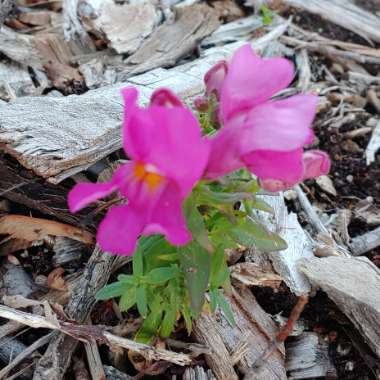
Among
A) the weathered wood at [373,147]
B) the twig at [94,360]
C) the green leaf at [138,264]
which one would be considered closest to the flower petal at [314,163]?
the green leaf at [138,264]

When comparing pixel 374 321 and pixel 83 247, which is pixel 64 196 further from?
pixel 374 321

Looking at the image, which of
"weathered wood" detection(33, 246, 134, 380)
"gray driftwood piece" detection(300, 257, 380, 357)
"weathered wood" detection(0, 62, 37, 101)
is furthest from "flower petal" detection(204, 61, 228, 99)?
"weathered wood" detection(0, 62, 37, 101)

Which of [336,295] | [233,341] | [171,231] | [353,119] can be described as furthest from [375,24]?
[171,231]

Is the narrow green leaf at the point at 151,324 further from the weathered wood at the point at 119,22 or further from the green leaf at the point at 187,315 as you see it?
the weathered wood at the point at 119,22

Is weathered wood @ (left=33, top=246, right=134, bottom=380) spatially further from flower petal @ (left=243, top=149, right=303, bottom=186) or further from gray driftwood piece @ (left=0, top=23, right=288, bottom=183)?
flower petal @ (left=243, top=149, right=303, bottom=186)

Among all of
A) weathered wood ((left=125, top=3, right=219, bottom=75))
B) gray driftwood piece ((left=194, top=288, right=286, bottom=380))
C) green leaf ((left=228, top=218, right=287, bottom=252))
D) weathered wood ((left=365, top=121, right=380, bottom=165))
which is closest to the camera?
green leaf ((left=228, top=218, right=287, bottom=252))

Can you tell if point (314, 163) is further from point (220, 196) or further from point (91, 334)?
point (91, 334)
